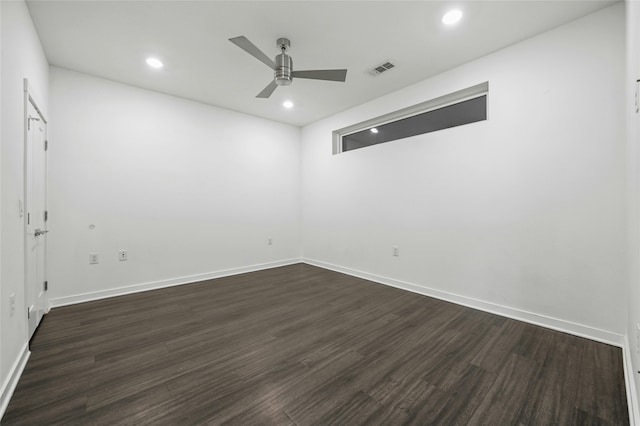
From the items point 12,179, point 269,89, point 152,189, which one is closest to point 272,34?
point 269,89

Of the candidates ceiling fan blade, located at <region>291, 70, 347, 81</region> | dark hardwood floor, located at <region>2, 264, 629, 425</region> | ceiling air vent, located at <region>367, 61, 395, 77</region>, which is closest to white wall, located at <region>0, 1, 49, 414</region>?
dark hardwood floor, located at <region>2, 264, 629, 425</region>

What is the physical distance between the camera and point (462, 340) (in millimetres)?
2281

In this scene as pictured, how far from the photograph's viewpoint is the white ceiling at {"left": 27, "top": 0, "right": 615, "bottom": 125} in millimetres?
2252

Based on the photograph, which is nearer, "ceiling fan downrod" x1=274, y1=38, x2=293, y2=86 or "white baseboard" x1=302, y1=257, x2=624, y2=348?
"white baseboard" x1=302, y1=257, x2=624, y2=348

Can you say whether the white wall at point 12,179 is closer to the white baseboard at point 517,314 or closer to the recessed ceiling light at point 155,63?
the recessed ceiling light at point 155,63

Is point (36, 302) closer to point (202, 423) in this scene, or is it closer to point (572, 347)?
point (202, 423)

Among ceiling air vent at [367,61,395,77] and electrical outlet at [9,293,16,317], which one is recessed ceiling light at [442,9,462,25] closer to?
ceiling air vent at [367,61,395,77]

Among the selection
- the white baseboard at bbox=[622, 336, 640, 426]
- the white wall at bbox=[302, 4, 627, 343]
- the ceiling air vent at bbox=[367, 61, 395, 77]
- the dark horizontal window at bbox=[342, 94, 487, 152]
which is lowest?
the white baseboard at bbox=[622, 336, 640, 426]

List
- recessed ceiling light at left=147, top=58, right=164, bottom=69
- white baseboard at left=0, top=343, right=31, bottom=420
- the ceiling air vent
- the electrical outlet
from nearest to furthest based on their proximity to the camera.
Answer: white baseboard at left=0, top=343, right=31, bottom=420, the electrical outlet, recessed ceiling light at left=147, top=58, right=164, bottom=69, the ceiling air vent

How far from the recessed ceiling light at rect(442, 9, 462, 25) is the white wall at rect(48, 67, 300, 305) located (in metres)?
3.35

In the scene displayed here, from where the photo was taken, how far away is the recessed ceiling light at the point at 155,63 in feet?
9.91

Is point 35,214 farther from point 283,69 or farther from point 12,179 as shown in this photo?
point 283,69

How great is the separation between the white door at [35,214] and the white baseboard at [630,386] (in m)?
3.99

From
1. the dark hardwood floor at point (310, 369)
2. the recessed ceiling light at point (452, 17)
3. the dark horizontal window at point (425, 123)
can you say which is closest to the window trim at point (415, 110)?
the dark horizontal window at point (425, 123)
